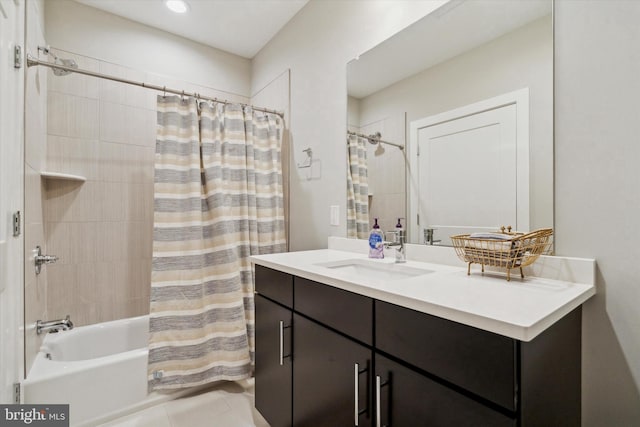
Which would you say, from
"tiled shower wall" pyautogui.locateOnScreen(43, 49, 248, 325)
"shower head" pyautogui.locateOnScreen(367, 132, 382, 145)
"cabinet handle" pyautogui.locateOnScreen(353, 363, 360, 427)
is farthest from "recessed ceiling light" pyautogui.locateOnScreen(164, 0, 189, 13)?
"cabinet handle" pyautogui.locateOnScreen(353, 363, 360, 427)

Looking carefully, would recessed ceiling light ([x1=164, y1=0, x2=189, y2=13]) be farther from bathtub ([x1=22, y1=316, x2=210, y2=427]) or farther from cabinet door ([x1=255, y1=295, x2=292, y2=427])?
bathtub ([x1=22, y1=316, x2=210, y2=427])

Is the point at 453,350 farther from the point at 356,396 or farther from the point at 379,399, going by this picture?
the point at 356,396

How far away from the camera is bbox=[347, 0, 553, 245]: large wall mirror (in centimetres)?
103

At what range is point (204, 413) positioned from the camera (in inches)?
67.5

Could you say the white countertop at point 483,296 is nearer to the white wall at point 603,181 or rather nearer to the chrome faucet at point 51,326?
the white wall at point 603,181

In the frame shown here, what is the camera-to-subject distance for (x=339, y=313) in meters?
1.03

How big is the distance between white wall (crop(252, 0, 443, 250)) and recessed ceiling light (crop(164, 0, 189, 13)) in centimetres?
69

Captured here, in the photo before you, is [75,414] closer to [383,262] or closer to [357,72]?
[383,262]

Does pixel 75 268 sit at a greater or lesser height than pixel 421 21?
lesser

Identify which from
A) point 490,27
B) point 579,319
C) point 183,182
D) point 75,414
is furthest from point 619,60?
point 75,414

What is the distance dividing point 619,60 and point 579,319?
0.78 m

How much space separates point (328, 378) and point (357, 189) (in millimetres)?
1010

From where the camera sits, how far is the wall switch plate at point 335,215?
1.86 metres

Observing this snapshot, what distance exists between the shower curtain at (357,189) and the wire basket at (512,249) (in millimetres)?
722
